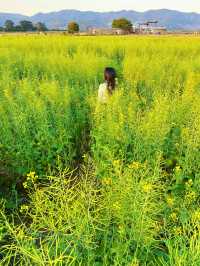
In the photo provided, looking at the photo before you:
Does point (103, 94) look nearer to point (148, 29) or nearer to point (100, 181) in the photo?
point (100, 181)

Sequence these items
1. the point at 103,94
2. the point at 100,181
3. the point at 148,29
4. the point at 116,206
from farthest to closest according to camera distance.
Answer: the point at 148,29
the point at 103,94
the point at 100,181
the point at 116,206

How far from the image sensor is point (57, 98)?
4832mm

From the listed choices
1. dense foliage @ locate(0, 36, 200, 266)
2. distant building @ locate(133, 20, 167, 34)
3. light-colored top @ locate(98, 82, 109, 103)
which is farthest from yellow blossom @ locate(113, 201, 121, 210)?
distant building @ locate(133, 20, 167, 34)

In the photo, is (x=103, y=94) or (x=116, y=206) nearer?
(x=116, y=206)

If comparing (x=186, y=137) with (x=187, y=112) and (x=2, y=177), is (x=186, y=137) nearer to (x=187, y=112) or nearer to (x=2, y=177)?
(x=187, y=112)

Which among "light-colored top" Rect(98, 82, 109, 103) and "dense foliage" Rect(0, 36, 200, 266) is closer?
"dense foliage" Rect(0, 36, 200, 266)

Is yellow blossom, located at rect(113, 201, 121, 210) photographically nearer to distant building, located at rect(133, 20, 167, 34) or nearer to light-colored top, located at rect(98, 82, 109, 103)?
light-colored top, located at rect(98, 82, 109, 103)

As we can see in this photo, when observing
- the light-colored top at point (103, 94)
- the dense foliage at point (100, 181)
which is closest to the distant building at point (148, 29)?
the light-colored top at point (103, 94)

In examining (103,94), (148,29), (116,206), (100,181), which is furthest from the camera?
(148,29)

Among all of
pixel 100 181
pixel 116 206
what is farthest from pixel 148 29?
pixel 116 206

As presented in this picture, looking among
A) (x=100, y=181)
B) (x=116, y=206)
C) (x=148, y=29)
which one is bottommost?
(x=148, y=29)

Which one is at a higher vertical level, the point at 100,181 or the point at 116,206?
the point at 116,206

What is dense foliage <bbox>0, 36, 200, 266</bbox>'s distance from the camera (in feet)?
7.67

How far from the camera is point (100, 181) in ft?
11.3
